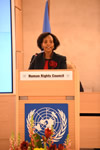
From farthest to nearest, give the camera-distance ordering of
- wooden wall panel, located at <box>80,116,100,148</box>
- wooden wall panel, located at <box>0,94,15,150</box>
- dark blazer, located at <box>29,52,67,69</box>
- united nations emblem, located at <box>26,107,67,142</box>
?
wooden wall panel, located at <box>0,94,15,150</box> → wooden wall panel, located at <box>80,116,100,148</box> → dark blazer, located at <box>29,52,67,69</box> → united nations emblem, located at <box>26,107,67,142</box>

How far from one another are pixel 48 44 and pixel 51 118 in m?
0.75

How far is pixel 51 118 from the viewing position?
1487 millimetres

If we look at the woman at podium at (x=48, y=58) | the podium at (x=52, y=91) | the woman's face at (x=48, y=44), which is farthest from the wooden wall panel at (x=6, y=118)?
the podium at (x=52, y=91)

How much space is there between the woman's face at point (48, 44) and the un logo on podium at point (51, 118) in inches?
25.9

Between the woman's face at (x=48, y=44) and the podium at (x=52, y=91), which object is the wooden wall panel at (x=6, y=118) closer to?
the woman's face at (x=48, y=44)

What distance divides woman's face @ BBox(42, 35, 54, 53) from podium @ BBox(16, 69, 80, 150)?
1.82 feet

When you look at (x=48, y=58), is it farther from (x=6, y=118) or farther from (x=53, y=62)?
(x=6, y=118)

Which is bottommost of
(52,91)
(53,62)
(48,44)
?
(52,91)

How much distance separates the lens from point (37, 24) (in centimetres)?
407

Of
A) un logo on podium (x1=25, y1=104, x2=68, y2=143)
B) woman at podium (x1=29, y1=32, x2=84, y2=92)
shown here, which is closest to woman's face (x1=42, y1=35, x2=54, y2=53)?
woman at podium (x1=29, y1=32, x2=84, y2=92)

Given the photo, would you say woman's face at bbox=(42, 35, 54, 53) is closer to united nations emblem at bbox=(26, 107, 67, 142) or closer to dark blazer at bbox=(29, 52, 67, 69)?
dark blazer at bbox=(29, 52, 67, 69)

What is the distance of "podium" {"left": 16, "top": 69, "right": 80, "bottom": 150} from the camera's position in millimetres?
1508

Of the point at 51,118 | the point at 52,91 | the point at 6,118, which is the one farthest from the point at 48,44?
the point at 6,118

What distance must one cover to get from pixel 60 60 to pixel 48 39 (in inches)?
8.0
